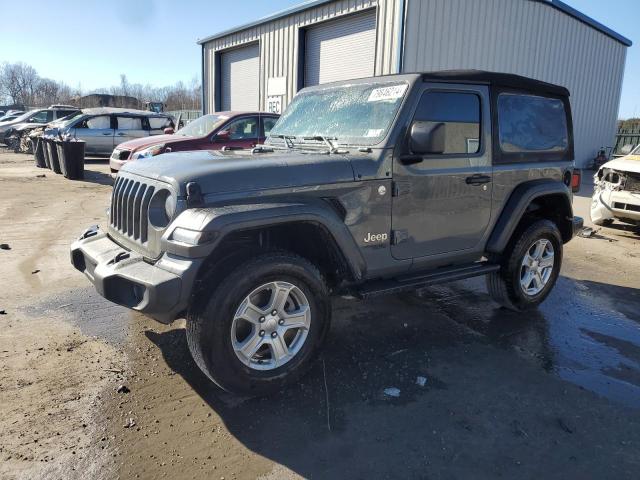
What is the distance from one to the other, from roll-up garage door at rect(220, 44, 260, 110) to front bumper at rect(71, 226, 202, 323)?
51.1 ft

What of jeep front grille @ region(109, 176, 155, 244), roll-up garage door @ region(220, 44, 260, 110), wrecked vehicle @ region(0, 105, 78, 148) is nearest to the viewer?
jeep front grille @ region(109, 176, 155, 244)

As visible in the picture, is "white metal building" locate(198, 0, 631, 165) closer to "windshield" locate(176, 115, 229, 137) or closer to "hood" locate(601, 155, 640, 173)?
"windshield" locate(176, 115, 229, 137)

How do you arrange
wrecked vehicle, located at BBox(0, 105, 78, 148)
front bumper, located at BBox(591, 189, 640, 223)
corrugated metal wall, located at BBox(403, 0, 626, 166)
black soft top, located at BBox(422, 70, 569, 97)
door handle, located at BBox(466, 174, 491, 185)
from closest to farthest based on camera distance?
black soft top, located at BBox(422, 70, 569, 97), door handle, located at BBox(466, 174, 491, 185), front bumper, located at BBox(591, 189, 640, 223), corrugated metal wall, located at BBox(403, 0, 626, 166), wrecked vehicle, located at BBox(0, 105, 78, 148)

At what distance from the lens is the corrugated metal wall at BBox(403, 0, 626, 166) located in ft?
40.2

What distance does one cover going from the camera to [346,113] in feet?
13.7

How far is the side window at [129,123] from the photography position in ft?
57.4

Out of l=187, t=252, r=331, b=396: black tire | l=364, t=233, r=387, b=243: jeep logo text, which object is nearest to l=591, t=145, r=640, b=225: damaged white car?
l=364, t=233, r=387, b=243: jeep logo text

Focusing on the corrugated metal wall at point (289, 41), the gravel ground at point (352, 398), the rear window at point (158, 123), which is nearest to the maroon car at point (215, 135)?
the corrugated metal wall at point (289, 41)

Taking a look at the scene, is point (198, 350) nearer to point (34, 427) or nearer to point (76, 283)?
point (34, 427)

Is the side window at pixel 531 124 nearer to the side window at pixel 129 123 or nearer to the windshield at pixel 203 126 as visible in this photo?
the windshield at pixel 203 126

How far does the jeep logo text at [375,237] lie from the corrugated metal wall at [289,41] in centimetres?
947

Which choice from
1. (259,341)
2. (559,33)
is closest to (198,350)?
(259,341)

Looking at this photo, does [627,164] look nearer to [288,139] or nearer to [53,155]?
[288,139]

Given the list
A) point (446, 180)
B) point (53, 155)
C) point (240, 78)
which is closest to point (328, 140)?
point (446, 180)
